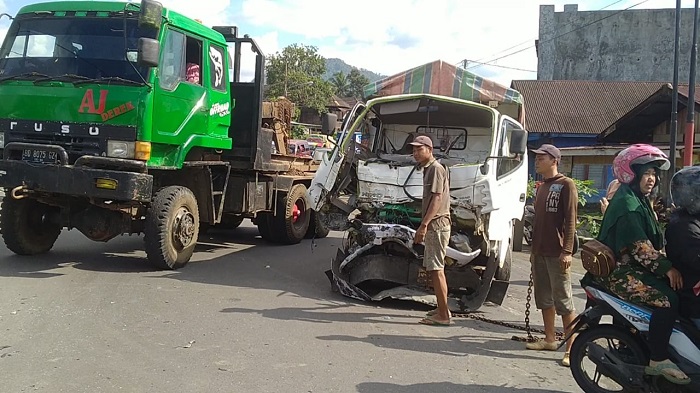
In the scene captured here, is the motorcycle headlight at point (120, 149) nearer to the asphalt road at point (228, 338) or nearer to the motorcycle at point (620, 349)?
the asphalt road at point (228, 338)

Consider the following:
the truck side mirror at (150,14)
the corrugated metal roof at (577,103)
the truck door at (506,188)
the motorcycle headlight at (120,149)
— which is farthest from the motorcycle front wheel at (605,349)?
the corrugated metal roof at (577,103)

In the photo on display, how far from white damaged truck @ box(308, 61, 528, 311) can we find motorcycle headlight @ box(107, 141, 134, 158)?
6.87ft

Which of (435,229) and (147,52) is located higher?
(147,52)

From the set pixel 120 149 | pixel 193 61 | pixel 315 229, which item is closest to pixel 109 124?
pixel 120 149

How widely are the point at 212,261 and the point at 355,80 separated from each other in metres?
74.9

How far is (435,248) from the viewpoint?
5969 millimetres

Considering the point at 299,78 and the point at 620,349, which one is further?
the point at 299,78

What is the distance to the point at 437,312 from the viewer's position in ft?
19.8

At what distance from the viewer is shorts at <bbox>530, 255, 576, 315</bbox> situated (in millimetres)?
5137

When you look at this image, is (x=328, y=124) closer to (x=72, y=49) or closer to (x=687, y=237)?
(x=72, y=49)

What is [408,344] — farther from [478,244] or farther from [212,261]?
[212,261]

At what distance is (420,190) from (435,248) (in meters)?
1.07

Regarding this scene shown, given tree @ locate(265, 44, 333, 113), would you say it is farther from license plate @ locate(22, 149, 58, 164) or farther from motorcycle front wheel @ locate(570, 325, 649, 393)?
motorcycle front wheel @ locate(570, 325, 649, 393)

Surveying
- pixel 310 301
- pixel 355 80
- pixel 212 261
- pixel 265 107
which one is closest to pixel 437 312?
pixel 310 301
